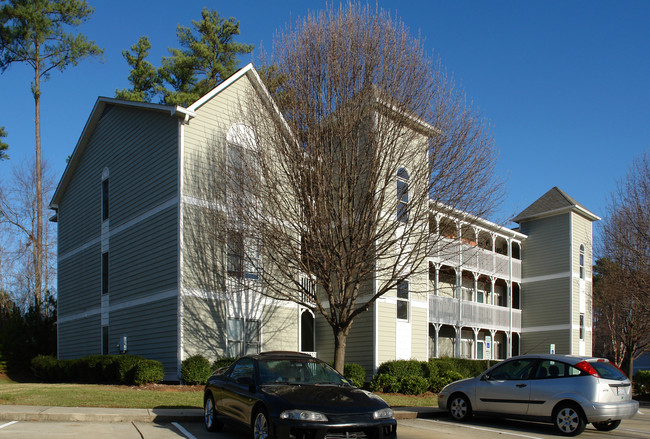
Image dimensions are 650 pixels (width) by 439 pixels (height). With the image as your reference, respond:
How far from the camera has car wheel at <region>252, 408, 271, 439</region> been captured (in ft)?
27.6

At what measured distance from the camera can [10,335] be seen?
29562 millimetres

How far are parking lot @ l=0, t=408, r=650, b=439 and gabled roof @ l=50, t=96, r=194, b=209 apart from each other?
11.0 metres

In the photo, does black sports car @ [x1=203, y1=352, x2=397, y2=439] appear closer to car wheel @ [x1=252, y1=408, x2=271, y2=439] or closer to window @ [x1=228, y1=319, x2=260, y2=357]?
car wheel @ [x1=252, y1=408, x2=271, y2=439]

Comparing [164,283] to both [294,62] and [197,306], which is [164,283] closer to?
[197,306]

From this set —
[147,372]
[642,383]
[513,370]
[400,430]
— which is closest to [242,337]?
[147,372]

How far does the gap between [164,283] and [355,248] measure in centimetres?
801

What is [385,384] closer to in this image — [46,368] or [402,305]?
[402,305]

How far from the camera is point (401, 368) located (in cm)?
2067

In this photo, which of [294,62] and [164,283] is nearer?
[294,62]

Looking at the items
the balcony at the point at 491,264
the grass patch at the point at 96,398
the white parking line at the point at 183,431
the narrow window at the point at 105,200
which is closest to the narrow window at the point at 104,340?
the narrow window at the point at 105,200

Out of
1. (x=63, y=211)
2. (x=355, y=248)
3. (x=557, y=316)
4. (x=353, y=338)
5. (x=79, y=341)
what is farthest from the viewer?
(x=557, y=316)

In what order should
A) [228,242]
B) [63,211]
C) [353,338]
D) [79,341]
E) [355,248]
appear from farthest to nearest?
[63,211], [79,341], [353,338], [228,242], [355,248]

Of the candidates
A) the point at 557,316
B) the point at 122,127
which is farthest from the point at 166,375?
the point at 557,316

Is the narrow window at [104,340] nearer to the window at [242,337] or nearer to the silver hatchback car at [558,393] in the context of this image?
the window at [242,337]
